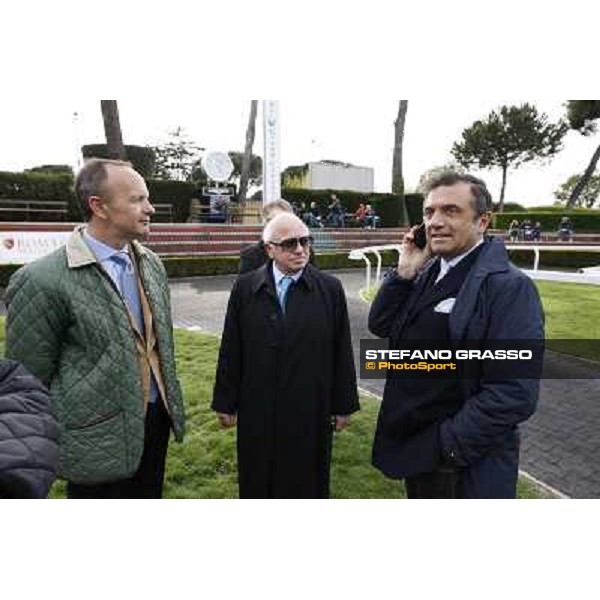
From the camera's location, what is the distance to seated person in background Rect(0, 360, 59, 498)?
1030 millimetres

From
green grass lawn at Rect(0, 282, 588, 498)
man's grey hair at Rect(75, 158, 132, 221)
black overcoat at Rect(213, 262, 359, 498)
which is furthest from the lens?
green grass lawn at Rect(0, 282, 588, 498)

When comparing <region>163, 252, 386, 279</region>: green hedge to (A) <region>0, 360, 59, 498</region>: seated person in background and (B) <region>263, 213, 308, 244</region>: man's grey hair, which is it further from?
(A) <region>0, 360, 59, 498</region>: seated person in background

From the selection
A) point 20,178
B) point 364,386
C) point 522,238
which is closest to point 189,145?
point 20,178

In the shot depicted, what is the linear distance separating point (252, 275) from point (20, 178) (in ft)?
55.1

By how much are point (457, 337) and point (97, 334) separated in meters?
1.34

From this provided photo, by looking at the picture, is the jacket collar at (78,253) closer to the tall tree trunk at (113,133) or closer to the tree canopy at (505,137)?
the tall tree trunk at (113,133)

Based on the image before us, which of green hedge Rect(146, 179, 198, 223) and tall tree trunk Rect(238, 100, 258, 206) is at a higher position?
tall tree trunk Rect(238, 100, 258, 206)

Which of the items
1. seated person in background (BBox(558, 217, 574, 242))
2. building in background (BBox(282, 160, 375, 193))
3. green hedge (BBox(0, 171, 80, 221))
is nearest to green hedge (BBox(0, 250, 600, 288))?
Answer: green hedge (BBox(0, 171, 80, 221))

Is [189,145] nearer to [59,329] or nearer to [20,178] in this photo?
[20,178]

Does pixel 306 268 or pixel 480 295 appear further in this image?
pixel 306 268

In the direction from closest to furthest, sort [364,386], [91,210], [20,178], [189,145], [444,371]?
1. [444,371]
2. [91,210]
3. [364,386]
4. [20,178]
5. [189,145]

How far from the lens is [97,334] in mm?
1781

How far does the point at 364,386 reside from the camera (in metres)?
4.50

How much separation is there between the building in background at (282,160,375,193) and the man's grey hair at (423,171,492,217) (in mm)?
23756
